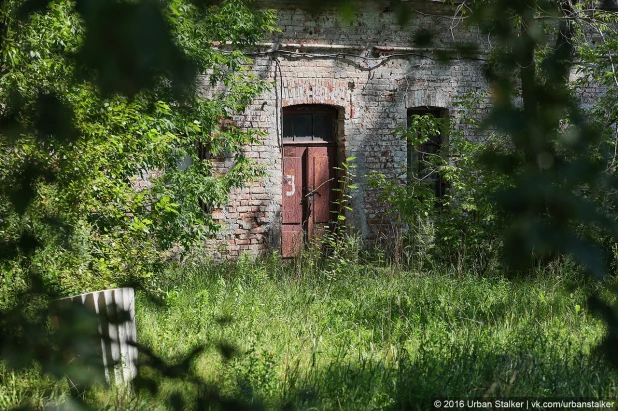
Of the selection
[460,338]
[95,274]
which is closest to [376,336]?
[460,338]

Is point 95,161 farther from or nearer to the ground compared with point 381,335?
farther from the ground

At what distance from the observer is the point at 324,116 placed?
10.7 m

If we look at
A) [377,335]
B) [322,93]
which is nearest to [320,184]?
[322,93]

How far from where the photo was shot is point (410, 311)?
20.8 ft

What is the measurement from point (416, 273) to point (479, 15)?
19.7 feet

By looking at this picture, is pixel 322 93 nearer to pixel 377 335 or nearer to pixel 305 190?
pixel 305 190

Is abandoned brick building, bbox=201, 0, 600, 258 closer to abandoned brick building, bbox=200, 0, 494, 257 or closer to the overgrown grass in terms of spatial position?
abandoned brick building, bbox=200, 0, 494, 257

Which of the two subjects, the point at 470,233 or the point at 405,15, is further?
the point at 470,233

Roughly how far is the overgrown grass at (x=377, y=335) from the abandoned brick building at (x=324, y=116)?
1.87 metres

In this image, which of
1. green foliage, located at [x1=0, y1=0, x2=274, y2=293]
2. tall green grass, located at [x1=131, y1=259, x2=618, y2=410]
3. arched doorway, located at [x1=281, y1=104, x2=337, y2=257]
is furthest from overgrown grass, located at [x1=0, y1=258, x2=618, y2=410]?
arched doorway, located at [x1=281, y1=104, x2=337, y2=257]

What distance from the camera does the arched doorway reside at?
10555mm

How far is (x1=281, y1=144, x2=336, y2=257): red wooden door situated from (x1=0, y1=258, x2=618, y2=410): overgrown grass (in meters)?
1.97

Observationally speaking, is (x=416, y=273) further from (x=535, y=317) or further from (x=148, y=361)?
(x=148, y=361)

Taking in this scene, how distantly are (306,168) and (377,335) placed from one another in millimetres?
5236
